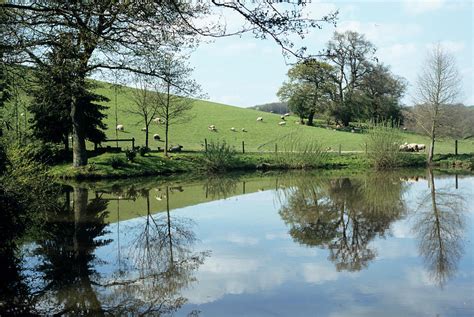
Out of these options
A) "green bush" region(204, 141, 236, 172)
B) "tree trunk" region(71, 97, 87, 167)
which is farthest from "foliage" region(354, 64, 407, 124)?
"tree trunk" region(71, 97, 87, 167)

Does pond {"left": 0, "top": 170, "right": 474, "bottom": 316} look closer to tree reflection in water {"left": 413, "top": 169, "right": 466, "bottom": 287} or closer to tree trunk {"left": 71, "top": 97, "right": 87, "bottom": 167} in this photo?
tree reflection in water {"left": 413, "top": 169, "right": 466, "bottom": 287}

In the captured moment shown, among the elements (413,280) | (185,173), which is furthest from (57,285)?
(185,173)

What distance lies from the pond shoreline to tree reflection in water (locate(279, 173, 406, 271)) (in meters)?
9.81

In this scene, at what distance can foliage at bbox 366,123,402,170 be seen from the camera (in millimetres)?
32062

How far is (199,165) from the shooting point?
3108 cm

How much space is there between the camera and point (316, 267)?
8336mm

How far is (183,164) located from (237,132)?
19949 millimetres

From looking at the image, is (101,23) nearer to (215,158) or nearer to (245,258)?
(245,258)

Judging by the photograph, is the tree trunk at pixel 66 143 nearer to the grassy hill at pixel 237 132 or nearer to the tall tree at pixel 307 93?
the grassy hill at pixel 237 132

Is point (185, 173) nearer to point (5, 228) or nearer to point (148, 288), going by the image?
point (5, 228)

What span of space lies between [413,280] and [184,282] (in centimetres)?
355

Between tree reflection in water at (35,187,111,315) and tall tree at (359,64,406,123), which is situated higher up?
tall tree at (359,64,406,123)

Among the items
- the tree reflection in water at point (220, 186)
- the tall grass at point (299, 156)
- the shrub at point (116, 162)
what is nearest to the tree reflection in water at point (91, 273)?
the tree reflection in water at point (220, 186)

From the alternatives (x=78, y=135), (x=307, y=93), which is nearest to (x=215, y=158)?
(x=78, y=135)
